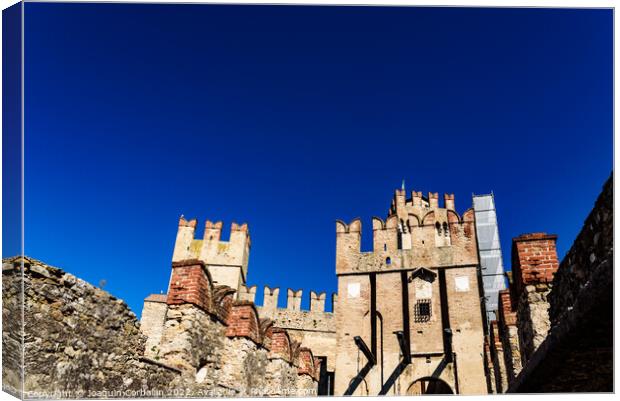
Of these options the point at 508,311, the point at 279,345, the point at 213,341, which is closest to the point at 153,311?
the point at 279,345

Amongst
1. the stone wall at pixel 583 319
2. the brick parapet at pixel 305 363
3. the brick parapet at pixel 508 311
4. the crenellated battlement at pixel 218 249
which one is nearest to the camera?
the stone wall at pixel 583 319

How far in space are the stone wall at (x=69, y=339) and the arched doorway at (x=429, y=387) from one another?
14.2 m

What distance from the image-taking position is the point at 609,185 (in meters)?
2.92

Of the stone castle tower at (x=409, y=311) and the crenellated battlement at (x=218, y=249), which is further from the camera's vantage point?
the crenellated battlement at (x=218, y=249)

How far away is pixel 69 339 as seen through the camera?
4.77m

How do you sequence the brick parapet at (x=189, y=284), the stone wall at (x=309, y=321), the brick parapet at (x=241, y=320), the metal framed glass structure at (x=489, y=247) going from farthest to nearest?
the stone wall at (x=309, y=321) → the metal framed glass structure at (x=489, y=247) → the brick parapet at (x=241, y=320) → the brick parapet at (x=189, y=284)

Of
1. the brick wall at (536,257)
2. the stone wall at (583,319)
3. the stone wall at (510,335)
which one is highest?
the brick wall at (536,257)

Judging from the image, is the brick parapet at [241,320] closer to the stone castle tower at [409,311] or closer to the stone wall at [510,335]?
the stone wall at [510,335]

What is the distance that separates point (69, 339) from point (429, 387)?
21.0 m

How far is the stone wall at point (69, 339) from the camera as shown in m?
4.35

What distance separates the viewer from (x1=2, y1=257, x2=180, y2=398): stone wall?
14.3 ft

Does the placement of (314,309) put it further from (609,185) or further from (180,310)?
(609,185)

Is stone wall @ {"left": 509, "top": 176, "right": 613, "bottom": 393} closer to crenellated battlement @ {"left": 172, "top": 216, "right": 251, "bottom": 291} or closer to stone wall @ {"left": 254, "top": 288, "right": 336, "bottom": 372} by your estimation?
stone wall @ {"left": 254, "top": 288, "right": 336, "bottom": 372}

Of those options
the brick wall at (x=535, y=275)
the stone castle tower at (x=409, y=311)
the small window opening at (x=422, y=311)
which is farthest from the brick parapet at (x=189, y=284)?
the small window opening at (x=422, y=311)
